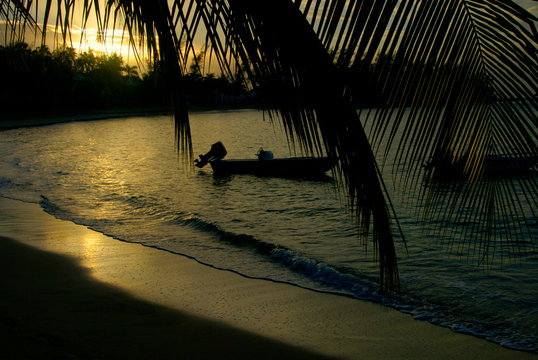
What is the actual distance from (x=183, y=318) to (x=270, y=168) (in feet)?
46.9

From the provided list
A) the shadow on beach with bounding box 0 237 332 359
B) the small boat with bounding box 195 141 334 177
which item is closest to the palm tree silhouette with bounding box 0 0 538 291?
the shadow on beach with bounding box 0 237 332 359

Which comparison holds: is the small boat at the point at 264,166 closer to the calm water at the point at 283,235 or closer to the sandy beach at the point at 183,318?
the calm water at the point at 283,235

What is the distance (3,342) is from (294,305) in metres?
3.46

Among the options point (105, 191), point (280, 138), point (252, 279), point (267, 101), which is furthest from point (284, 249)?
point (280, 138)

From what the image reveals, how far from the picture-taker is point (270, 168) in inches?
778

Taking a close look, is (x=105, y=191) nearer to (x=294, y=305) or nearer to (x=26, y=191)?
(x=26, y=191)

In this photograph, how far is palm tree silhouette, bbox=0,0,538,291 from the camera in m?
1.53

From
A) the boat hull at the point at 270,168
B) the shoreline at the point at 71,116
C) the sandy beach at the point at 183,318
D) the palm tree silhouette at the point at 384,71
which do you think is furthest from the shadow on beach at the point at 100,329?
the shoreline at the point at 71,116

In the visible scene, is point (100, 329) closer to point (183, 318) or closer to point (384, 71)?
point (183, 318)

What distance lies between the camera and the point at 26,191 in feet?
54.9

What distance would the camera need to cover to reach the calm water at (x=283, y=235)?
673cm

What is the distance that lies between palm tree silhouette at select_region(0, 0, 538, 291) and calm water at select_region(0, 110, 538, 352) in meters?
0.54

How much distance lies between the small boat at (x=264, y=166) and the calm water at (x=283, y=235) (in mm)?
376

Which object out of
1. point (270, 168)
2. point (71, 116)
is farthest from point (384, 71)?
point (71, 116)
